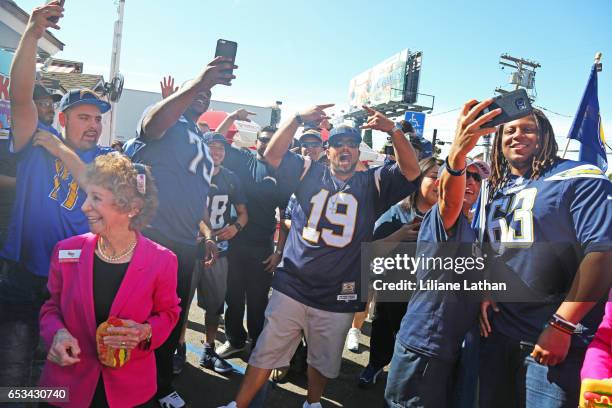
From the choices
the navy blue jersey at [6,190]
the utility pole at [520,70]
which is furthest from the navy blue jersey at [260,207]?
the utility pole at [520,70]

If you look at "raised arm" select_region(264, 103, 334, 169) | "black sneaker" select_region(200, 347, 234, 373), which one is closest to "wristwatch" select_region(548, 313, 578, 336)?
"raised arm" select_region(264, 103, 334, 169)

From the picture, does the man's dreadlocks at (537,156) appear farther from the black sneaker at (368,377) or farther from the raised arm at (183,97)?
the black sneaker at (368,377)

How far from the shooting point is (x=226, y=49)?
2.46m

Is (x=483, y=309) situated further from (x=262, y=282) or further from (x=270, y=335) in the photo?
(x=262, y=282)

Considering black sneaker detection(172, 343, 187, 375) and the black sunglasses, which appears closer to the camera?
black sneaker detection(172, 343, 187, 375)

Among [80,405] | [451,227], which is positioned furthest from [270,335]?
[451,227]

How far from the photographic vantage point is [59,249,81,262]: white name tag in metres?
1.85

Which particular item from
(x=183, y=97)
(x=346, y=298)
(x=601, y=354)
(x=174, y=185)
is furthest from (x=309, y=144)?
(x=601, y=354)

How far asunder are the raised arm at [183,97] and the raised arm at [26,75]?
65 centimetres

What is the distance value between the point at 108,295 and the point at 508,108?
2.13 m

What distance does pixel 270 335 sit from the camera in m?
2.87

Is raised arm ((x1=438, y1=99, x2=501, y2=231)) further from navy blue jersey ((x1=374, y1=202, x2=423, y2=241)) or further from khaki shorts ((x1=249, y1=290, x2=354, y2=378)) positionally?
navy blue jersey ((x1=374, y1=202, x2=423, y2=241))

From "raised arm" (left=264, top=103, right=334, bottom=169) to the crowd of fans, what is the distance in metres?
0.01

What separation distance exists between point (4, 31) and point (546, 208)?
387 inches
